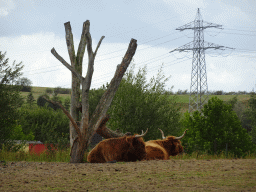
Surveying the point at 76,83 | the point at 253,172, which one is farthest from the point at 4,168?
the point at 253,172

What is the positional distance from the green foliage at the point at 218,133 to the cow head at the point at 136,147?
479 centimetres

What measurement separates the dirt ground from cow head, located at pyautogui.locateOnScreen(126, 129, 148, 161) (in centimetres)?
122

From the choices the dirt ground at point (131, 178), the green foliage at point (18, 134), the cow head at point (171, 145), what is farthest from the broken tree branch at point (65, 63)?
the green foliage at point (18, 134)

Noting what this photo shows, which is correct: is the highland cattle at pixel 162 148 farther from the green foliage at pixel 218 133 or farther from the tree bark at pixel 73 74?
the green foliage at pixel 218 133

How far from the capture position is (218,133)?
1316cm

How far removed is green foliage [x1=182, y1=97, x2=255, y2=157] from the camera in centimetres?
1307

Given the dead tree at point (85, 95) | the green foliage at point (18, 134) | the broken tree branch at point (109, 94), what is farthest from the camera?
the green foliage at point (18, 134)

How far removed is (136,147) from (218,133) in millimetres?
5693

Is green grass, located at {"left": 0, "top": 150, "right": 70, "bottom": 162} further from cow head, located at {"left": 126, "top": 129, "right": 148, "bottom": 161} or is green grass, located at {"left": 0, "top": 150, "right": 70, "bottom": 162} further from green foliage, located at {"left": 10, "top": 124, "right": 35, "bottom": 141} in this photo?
green foliage, located at {"left": 10, "top": 124, "right": 35, "bottom": 141}

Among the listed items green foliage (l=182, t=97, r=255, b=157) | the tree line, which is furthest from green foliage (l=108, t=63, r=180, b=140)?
green foliage (l=182, t=97, r=255, b=157)

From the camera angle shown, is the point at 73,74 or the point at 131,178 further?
the point at 73,74

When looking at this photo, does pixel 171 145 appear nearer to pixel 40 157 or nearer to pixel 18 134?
pixel 40 157

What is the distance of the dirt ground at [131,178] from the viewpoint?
533cm

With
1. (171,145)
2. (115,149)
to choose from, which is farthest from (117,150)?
(171,145)
